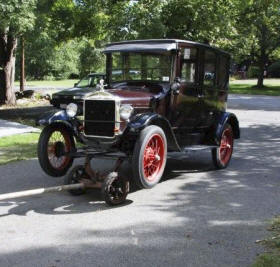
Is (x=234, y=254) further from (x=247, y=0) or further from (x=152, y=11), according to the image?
(x=247, y=0)

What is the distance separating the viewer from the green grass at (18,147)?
376 inches

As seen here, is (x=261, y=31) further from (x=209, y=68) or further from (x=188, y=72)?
(x=188, y=72)

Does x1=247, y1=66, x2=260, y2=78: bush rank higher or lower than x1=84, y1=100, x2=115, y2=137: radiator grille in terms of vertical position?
higher

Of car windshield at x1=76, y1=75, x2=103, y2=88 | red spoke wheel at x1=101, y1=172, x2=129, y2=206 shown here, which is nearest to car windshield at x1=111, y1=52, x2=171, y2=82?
red spoke wheel at x1=101, y1=172, x2=129, y2=206

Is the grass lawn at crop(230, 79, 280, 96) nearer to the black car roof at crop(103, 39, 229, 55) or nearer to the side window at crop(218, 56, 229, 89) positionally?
the side window at crop(218, 56, 229, 89)

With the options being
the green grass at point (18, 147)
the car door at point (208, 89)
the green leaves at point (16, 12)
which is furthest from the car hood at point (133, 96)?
the green leaves at point (16, 12)

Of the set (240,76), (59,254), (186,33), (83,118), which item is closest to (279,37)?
(186,33)

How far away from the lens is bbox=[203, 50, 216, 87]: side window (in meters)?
8.29

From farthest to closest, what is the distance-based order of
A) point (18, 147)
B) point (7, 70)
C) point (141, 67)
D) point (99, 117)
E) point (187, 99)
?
point (7, 70), point (18, 147), point (141, 67), point (187, 99), point (99, 117)

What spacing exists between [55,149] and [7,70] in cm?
1407

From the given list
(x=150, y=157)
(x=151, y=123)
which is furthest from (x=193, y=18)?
(x=150, y=157)

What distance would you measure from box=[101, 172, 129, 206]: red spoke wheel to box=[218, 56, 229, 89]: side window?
354 centimetres

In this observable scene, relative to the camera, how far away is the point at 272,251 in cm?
462

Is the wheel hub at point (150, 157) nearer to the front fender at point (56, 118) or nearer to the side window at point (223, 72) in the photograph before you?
the front fender at point (56, 118)
